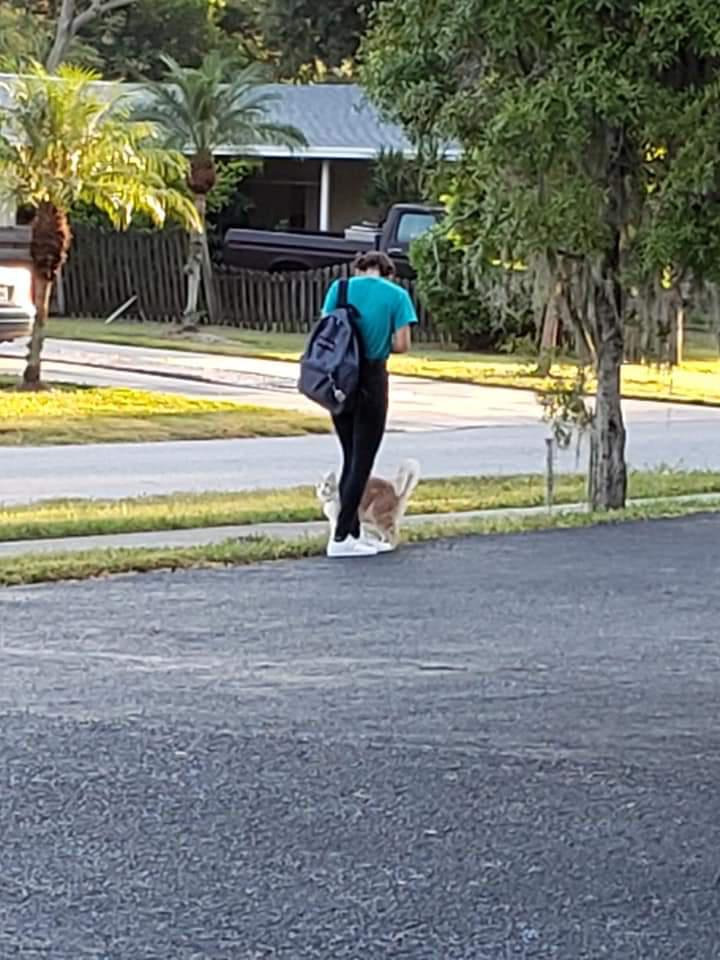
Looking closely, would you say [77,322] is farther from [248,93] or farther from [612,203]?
[612,203]

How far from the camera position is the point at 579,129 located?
11461mm

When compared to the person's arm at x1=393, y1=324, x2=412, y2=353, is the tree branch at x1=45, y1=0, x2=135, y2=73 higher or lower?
higher

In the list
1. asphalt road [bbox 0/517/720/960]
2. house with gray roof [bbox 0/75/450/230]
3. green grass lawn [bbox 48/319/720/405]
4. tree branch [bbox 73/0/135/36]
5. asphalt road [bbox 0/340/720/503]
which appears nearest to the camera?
asphalt road [bbox 0/517/720/960]

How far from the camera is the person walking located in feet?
34.8

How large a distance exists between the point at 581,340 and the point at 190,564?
11.6ft

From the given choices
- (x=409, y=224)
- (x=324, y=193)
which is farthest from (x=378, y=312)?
(x=324, y=193)

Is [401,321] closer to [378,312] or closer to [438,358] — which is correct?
[378,312]

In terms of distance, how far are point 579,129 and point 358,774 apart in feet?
20.8

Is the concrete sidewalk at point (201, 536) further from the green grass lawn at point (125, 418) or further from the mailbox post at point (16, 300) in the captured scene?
the mailbox post at point (16, 300)

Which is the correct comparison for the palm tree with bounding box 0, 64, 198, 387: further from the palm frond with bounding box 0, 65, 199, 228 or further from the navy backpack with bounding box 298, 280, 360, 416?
the navy backpack with bounding box 298, 280, 360, 416

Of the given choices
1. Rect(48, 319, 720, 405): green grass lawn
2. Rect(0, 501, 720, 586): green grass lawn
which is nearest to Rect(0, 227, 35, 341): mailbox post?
Rect(48, 319, 720, 405): green grass lawn

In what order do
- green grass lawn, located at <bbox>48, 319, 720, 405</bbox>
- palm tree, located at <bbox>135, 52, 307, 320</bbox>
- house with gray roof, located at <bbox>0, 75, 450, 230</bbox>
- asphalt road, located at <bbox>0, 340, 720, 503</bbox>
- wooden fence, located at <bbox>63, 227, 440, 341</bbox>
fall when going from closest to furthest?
1. asphalt road, located at <bbox>0, 340, 720, 503</bbox>
2. green grass lawn, located at <bbox>48, 319, 720, 405</bbox>
3. palm tree, located at <bbox>135, 52, 307, 320</bbox>
4. wooden fence, located at <bbox>63, 227, 440, 341</bbox>
5. house with gray roof, located at <bbox>0, 75, 450, 230</bbox>

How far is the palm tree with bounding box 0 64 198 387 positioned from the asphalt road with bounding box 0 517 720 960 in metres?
13.0

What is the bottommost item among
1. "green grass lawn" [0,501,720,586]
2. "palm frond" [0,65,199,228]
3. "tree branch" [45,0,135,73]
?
"green grass lawn" [0,501,720,586]
